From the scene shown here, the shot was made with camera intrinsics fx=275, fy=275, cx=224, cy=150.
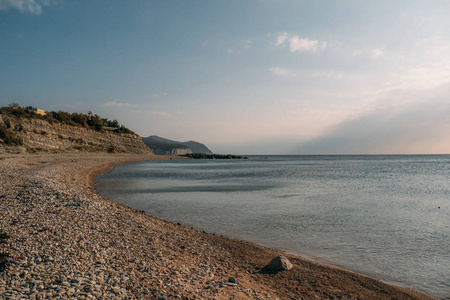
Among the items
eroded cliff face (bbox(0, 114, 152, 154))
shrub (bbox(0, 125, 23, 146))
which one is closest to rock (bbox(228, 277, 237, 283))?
eroded cliff face (bbox(0, 114, 152, 154))

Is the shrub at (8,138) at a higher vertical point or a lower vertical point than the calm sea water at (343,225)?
higher

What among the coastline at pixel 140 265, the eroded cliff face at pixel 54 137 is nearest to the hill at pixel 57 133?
the eroded cliff face at pixel 54 137

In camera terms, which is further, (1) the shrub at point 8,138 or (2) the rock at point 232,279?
(1) the shrub at point 8,138

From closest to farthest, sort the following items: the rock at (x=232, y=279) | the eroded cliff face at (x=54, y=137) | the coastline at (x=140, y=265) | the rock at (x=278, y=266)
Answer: the coastline at (x=140, y=265) < the rock at (x=232, y=279) < the rock at (x=278, y=266) < the eroded cliff face at (x=54, y=137)

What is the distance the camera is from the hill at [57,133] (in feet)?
179

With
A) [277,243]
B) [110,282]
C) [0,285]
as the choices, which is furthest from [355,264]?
[0,285]

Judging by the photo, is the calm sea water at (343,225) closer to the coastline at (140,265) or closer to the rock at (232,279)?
the coastline at (140,265)

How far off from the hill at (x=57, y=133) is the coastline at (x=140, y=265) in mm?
49819

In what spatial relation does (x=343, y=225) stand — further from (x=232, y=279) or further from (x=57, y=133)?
(x=57, y=133)

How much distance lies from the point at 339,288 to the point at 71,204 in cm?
1204

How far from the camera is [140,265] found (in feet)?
23.4

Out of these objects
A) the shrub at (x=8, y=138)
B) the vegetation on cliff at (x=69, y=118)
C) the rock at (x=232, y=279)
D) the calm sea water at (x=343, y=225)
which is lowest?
the calm sea water at (x=343, y=225)

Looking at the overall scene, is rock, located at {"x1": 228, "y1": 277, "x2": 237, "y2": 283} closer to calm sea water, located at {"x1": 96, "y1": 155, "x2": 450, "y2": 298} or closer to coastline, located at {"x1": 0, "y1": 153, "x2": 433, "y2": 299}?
coastline, located at {"x1": 0, "y1": 153, "x2": 433, "y2": 299}

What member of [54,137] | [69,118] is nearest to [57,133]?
→ [54,137]
